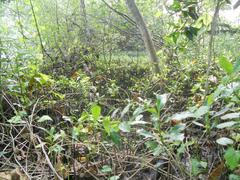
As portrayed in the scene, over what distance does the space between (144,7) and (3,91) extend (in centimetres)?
303

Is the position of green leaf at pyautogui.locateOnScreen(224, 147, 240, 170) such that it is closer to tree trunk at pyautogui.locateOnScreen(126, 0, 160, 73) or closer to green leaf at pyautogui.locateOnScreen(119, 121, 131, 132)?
green leaf at pyautogui.locateOnScreen(119, 121, 131, 132)

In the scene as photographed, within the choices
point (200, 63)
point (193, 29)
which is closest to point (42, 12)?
point (200, 63)

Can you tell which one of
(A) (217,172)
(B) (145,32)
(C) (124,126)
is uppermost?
(B) (145,32)

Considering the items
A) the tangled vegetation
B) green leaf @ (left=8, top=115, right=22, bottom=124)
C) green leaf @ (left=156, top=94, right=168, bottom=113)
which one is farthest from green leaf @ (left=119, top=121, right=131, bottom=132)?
green leaf @ (left=8, top=115, right=22, bottom=124)

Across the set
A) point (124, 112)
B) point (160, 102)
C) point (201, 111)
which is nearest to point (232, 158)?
point (201, 111)

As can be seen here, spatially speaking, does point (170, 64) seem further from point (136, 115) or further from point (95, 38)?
point (136, 115)

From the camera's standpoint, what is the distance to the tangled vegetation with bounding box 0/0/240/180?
1061mm

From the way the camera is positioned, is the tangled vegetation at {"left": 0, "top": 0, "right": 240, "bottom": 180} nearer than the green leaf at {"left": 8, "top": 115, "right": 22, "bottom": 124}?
Yes

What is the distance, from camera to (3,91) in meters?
1.84

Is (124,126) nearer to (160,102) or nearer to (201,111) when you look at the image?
(160,102)

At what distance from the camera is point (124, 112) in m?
1.12

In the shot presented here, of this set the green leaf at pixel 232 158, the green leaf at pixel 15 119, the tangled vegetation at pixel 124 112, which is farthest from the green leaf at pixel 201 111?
the green leaf at pixel 15 119

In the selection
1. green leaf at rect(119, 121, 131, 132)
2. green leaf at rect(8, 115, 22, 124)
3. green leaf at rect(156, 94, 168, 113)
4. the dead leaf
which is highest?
green leaf at rect(156, 94, 168, 113)

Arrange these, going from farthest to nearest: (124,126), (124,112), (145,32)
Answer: (145,32), (124,112), (124,126)
